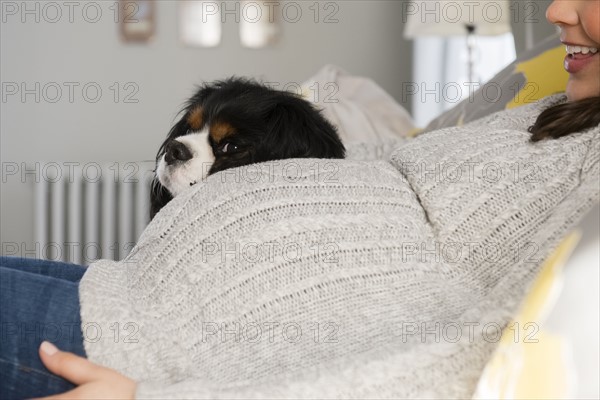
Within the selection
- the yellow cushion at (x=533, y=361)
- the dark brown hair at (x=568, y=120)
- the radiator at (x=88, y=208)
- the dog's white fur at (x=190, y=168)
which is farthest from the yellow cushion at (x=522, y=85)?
the radiator at (x=88, y=208)

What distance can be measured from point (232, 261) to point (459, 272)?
261 mm

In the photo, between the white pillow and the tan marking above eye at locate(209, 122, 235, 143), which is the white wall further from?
the tan marking above eye at locate(209, 122, 235, 143)

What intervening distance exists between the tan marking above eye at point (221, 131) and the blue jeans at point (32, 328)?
0.47 m

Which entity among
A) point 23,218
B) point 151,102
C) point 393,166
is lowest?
point 23,218

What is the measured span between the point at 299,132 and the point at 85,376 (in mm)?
637

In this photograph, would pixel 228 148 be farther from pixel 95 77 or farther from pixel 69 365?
pixel 95 77

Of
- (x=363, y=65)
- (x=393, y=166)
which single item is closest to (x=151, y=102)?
(x=363, y=65)

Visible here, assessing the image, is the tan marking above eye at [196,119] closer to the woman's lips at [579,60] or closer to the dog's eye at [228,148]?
the dog's eye at [228,148]

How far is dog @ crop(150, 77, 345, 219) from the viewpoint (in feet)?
4.00

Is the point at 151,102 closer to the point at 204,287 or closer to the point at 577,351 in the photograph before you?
the point at 204,287

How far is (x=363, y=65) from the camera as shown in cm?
347

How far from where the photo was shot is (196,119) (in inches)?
52.3

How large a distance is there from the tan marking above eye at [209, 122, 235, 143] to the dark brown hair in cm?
52

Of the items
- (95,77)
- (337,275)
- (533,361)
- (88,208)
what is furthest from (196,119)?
(95,77)
